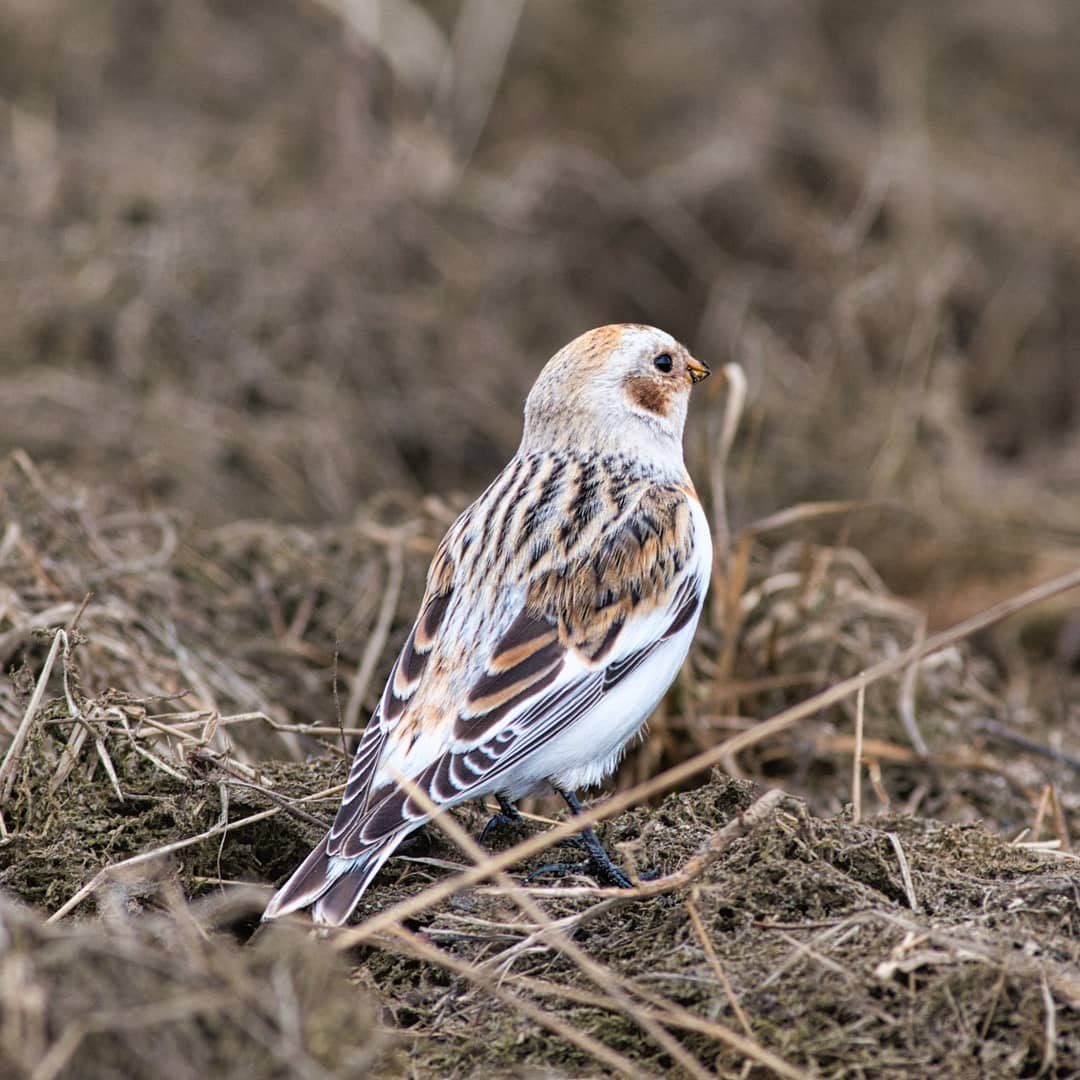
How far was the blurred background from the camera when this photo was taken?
269 inches

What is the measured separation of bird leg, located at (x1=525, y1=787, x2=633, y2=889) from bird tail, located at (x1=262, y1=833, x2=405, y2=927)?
18.2 inches

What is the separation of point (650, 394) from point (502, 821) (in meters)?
1.32

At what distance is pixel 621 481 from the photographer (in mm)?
4371

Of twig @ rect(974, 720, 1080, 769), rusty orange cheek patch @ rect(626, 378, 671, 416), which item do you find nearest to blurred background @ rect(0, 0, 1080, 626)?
rusty orange cheek patch @ rect(626, 378, 671, 416)

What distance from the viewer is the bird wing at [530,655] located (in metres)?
3.55

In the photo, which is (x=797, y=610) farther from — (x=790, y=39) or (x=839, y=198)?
(x=790, y=39)

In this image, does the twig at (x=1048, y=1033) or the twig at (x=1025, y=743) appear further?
the twig at (x=1025, y=743)

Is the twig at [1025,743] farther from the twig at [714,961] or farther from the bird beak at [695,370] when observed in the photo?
the twig at [714,961]

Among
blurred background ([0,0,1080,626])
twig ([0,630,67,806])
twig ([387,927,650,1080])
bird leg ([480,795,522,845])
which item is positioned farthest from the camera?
blurred background ([0,0,1080,626])

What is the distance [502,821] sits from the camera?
13.2 feet

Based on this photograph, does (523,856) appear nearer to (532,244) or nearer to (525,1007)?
(525,1007)

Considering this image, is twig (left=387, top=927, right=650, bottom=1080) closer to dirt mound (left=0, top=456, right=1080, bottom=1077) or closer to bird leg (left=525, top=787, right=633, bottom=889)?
dirt mound (left=0, top=456, right=1080, bottom=1077)

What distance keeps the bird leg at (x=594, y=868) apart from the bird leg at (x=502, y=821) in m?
0.18

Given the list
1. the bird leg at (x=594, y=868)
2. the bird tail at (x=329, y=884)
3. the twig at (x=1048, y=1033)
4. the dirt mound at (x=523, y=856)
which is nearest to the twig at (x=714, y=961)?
the dirt mound at (x=523, y=856)
